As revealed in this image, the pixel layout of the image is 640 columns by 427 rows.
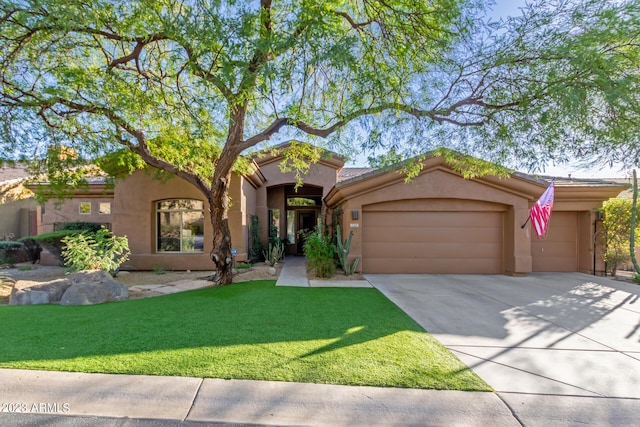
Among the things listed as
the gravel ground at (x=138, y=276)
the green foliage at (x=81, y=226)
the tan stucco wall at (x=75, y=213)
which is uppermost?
the tan stucco wall at (x=75, y=213)

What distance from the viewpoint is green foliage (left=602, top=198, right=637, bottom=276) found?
33.0 feet

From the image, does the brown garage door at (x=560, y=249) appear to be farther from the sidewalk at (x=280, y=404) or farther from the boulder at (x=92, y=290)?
the boulder at (x=92, y=290)

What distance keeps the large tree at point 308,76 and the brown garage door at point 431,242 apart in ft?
12.1

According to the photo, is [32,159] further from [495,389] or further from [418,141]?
[495,389]

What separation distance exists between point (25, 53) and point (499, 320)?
1139cm

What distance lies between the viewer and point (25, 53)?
6.39m

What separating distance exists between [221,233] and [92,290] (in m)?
3.12

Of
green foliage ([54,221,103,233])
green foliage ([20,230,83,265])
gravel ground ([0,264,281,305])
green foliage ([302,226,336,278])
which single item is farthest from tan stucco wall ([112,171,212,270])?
green foliage ([302,226,336,278])

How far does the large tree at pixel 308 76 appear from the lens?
498 centimetres

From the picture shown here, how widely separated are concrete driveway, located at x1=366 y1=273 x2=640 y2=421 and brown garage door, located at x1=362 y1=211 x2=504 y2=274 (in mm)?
1368

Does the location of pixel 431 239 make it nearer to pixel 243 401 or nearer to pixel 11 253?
pixel 243 401

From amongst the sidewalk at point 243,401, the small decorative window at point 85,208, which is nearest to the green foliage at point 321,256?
the sidewalk at point 243,401

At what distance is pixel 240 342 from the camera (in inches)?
159

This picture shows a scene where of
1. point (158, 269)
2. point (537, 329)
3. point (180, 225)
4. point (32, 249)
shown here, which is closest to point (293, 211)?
point (180, 225)
